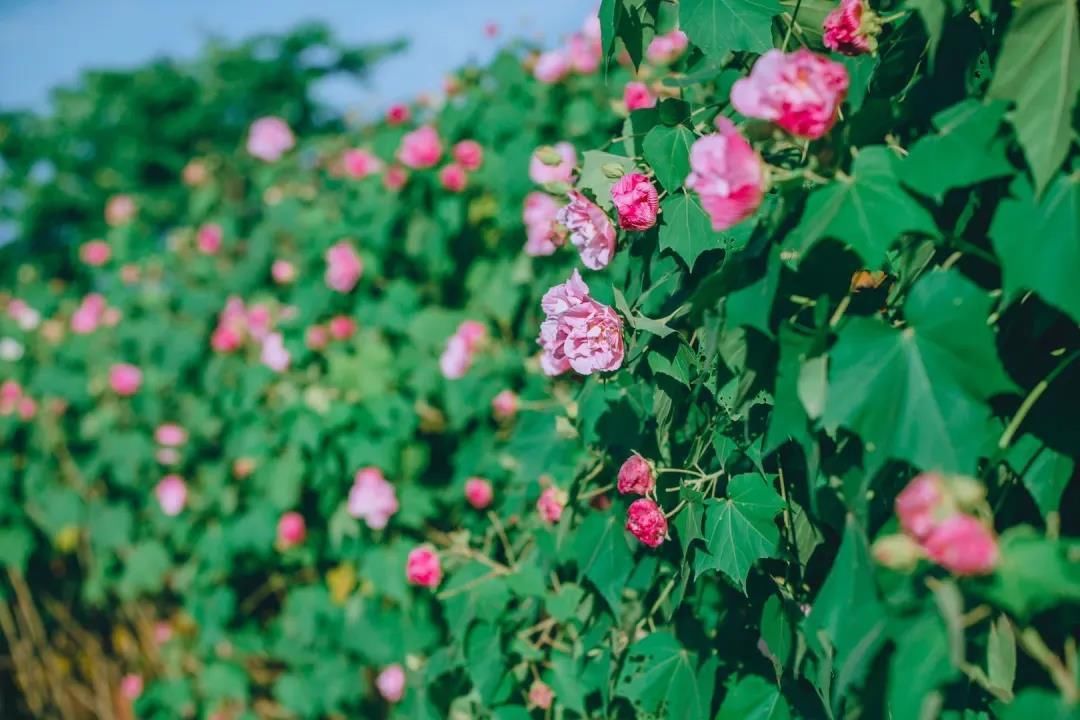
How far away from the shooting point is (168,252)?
393 centimetres

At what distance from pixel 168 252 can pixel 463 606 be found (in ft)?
8.92

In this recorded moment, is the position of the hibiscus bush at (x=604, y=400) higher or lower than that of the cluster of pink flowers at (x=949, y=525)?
lower

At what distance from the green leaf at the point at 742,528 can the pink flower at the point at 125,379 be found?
296 cm

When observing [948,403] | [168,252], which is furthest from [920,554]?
[168,252]

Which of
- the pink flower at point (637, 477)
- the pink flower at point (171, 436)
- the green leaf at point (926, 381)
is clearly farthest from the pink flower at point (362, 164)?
the green leaf at point (926, 381)

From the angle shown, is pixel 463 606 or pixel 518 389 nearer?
pixel 463 606

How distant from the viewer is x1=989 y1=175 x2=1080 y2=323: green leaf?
932 mm

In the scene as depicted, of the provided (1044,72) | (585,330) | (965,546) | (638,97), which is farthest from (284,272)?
(965,546)

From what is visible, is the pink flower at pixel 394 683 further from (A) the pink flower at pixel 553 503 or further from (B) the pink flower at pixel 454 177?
(B) the pink flower at pixel 454 177

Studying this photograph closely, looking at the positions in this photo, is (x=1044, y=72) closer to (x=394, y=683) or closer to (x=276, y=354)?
(x=394, y=683)

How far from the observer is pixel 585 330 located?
1.34 m

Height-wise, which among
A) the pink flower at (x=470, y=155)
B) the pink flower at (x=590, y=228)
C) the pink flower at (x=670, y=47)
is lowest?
the pink flower at (x=470, y=155)

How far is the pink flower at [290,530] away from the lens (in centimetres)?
307

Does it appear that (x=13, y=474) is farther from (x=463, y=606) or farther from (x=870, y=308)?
(x=870, y=308)
